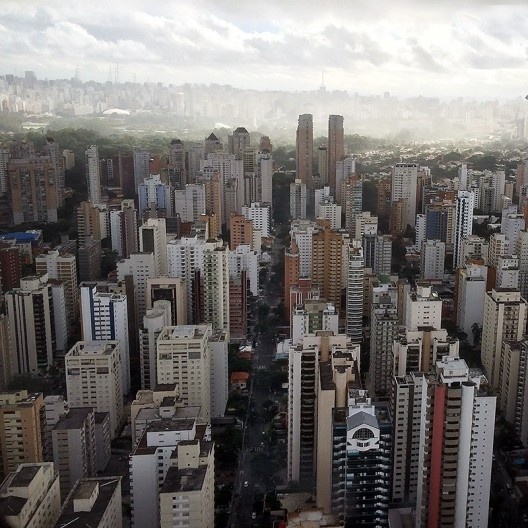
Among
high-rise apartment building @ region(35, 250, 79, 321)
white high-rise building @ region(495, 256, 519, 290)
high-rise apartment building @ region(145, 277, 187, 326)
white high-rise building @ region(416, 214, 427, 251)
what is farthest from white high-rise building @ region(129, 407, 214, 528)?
white high-rise building @ region(416, 214, 427, 251)

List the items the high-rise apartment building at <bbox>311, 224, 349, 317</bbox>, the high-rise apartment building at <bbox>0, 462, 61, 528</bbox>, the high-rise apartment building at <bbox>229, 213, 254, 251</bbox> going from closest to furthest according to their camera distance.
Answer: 1. the high-rise apartment building at <bbox>0, 462, 61, 528</bbox>
2. the high-rise apartment building at <bbox>311, 224, 349, 317</bbox>
3. the high-rise apartment building at <bbox>229, 213, 254, 251</bbox>

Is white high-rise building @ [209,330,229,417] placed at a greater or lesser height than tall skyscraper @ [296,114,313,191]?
lesser

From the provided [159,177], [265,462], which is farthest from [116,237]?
[265,462]

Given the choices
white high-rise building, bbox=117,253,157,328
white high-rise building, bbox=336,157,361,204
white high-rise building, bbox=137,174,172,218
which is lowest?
white high-rise building, bbox=117,253,157,328

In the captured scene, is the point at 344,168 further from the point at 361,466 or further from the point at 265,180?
the point at 361,466

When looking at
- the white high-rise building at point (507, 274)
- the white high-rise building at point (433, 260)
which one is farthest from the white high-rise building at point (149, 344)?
the white high-rise building at point (433, 260)

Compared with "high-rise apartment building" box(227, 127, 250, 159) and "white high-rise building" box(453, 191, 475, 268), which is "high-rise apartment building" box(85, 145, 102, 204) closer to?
"high-rise apartment building" box(227, 127, 250, 159)

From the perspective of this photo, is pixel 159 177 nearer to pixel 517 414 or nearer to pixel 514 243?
pixel 514 243

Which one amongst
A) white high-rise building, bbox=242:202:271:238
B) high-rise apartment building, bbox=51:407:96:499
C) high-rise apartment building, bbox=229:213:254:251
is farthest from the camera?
white high-rise building, bbox=242:202:271:238
